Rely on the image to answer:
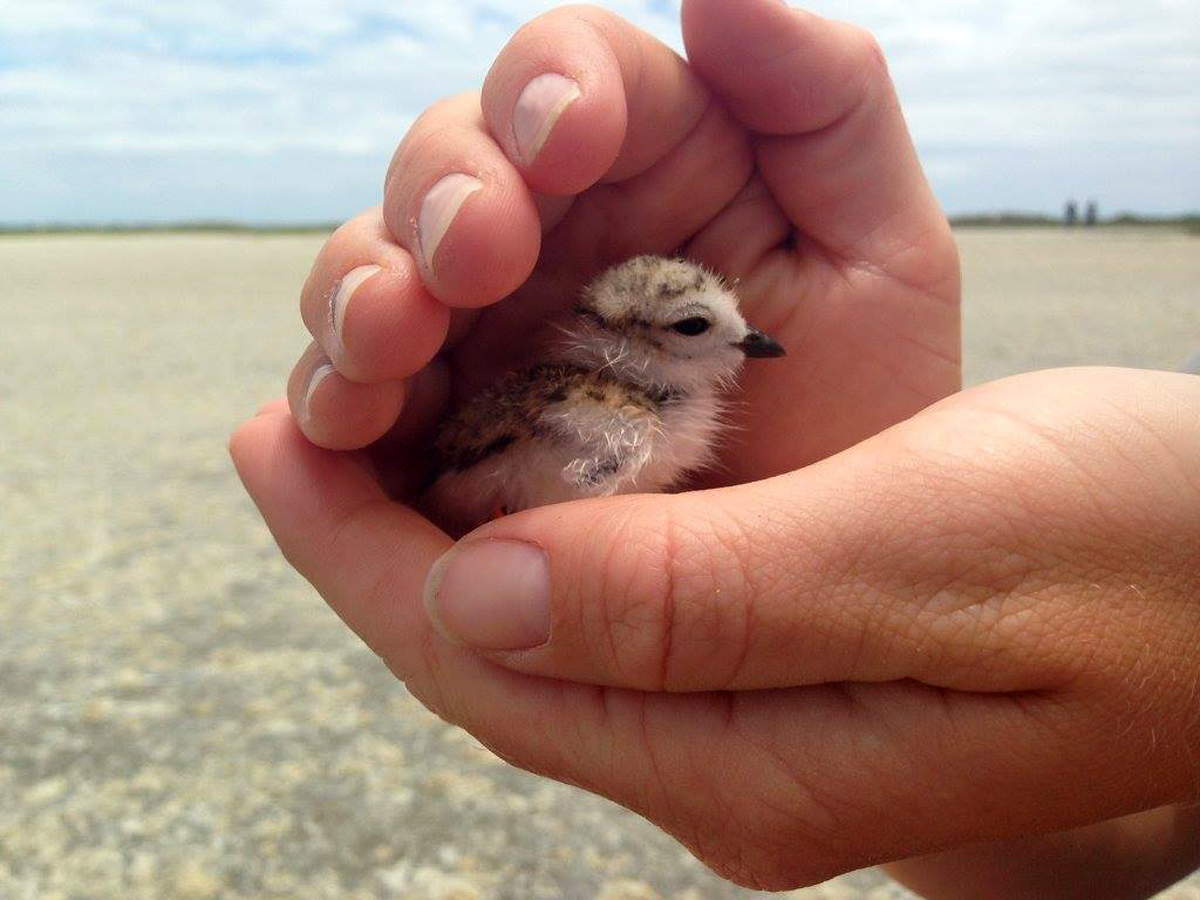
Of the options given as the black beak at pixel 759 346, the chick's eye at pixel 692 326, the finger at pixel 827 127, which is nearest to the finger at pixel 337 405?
the chick's eye at pixel 692 326

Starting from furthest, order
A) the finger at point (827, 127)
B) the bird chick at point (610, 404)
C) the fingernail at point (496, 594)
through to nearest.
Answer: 1. the finger at point (827, 127)
2. the bird chick at point (610, 404)
3. the fingernail at point (496, 594)

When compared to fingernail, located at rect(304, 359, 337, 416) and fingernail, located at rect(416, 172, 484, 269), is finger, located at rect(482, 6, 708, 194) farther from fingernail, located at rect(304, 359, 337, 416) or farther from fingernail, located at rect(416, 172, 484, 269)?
fingernail, located at rect(304, 359, 337, 416)

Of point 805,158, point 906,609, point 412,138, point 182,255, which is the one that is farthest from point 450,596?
point 182,255

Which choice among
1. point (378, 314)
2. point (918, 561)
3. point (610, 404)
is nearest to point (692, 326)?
point (610, 404)

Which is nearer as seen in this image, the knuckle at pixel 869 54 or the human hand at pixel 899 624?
the human hand at pixel 899 624

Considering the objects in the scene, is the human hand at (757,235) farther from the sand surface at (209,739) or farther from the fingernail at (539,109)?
the sand surface at (209,739)

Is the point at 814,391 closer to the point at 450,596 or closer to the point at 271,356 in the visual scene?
the point at 450,596

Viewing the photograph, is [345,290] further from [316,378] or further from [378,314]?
[316,378]
